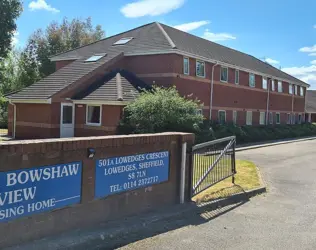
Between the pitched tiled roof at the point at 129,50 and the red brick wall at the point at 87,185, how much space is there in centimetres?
1529

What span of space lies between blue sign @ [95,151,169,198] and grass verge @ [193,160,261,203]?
1379 mm

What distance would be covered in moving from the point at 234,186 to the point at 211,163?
1.12 metres

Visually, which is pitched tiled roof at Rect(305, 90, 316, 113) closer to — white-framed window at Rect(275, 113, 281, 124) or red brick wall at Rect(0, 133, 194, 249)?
white-framed window at Rect(275, 113, 281, 124)

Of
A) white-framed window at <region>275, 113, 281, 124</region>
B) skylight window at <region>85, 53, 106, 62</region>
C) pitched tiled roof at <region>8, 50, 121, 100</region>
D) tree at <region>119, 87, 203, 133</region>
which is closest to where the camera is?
tree at <region>119, 87, 203, 133</region>

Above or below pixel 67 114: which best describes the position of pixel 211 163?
below

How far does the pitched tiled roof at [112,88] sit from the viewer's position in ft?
64.3

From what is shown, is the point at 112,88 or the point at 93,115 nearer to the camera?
the point at 112,88

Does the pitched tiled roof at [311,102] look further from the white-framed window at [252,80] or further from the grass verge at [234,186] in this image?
the grass verge at [234,186]

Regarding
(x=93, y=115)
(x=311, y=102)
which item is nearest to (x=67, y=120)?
(x=93, y=115)

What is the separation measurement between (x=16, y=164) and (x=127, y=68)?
2033cm

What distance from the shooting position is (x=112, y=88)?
20.3 metres

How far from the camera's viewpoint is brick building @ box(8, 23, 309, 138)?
66.6 feet

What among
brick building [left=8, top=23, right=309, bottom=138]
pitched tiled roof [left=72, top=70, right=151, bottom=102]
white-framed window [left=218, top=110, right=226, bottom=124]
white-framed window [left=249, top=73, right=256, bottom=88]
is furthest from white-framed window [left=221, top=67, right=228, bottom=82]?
pitched tiled roof [left=72, top=70, right=151, bottom=102]

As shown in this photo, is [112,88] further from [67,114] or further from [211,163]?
[211,163]
